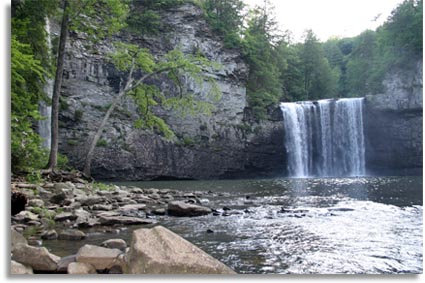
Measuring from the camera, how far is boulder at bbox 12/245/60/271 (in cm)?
228

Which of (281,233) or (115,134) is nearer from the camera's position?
(281,233)

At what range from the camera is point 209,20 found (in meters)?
6.05

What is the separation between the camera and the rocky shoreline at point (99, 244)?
218 centimetres

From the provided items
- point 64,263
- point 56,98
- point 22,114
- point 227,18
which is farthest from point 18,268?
point 56,98

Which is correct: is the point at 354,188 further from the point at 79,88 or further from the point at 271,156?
the point at 79,88

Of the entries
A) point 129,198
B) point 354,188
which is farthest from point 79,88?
point 354,188

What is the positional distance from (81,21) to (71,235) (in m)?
4.81

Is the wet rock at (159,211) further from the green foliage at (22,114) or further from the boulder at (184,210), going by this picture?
the green foliage at (22,114)

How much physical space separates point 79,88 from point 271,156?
238 inches

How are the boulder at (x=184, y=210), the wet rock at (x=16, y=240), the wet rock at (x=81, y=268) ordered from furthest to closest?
the boulder at (x=184, y=210) < the wet rock at (x=16, y=240) < the wet rock at (x=81, y=268)

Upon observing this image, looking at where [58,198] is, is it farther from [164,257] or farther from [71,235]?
[164,257]

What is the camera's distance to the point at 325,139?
11922mm

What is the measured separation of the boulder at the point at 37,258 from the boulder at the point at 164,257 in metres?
0.44

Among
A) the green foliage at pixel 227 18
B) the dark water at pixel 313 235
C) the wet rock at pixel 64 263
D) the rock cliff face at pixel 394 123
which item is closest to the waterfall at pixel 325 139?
the rock cliff face at pixel 394 123
